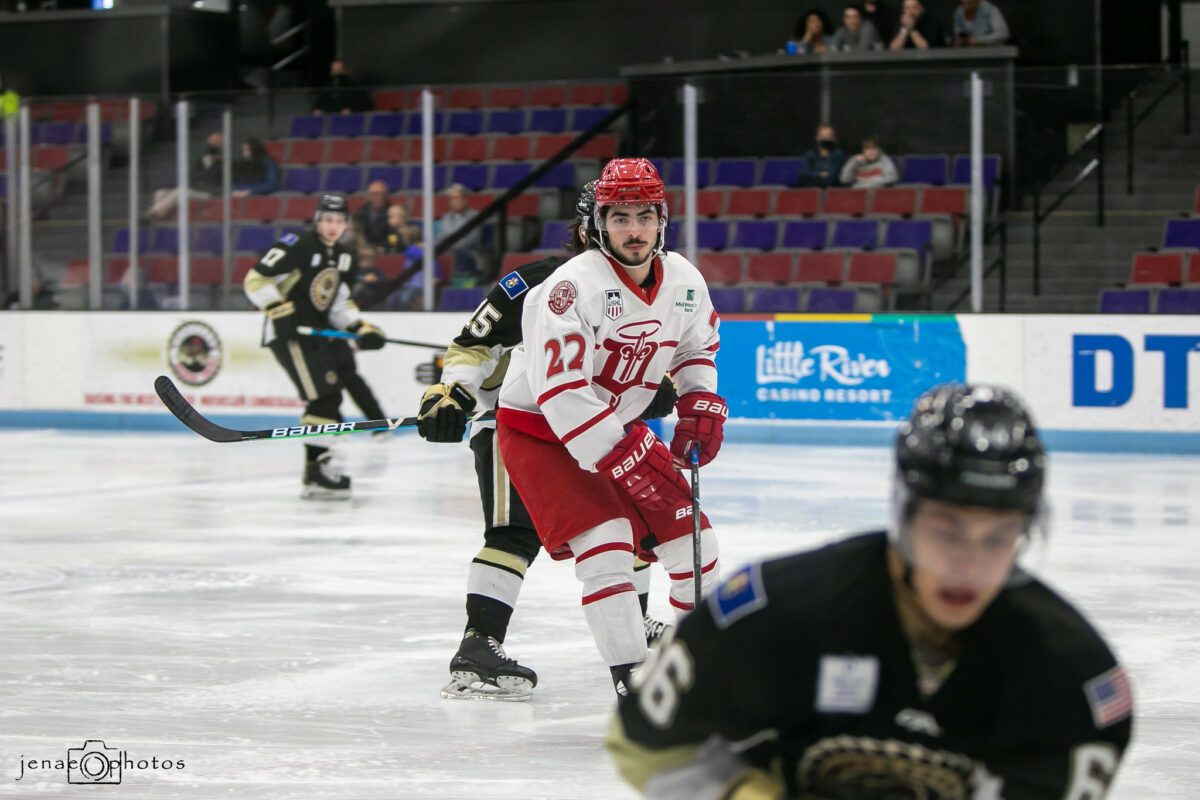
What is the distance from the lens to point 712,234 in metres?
8.80

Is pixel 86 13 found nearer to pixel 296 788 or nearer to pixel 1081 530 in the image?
pixel 1081 530

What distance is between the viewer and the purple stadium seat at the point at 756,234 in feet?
28.9

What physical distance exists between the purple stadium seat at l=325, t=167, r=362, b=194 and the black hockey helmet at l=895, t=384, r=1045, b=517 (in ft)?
28.4

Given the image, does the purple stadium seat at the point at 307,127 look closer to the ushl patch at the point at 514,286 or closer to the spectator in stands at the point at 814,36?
the spectator in stands at the point at 814,36

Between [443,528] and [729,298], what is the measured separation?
3549 mm

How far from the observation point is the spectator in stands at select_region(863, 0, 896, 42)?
10.8 meters

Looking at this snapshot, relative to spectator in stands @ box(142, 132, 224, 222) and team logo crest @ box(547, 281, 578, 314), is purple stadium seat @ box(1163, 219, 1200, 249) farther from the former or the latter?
team logo crest @ box(547, 281, 578, 314)

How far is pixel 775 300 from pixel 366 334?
114 inches

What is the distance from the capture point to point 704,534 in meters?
3.01

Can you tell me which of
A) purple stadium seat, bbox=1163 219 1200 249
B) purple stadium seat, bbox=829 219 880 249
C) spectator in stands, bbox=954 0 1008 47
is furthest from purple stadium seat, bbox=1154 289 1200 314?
spectator in stands, bbox=954 0 1008 47

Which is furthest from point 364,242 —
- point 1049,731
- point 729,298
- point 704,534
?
point 1049,731

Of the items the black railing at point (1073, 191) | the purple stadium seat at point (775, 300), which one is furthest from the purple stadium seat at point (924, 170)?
the purple stadium seat at point (775, 300)

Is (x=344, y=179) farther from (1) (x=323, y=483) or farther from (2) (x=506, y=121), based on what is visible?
(1) (x=323, y=483)

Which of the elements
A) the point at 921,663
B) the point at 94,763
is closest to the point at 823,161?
the point at 94,763
